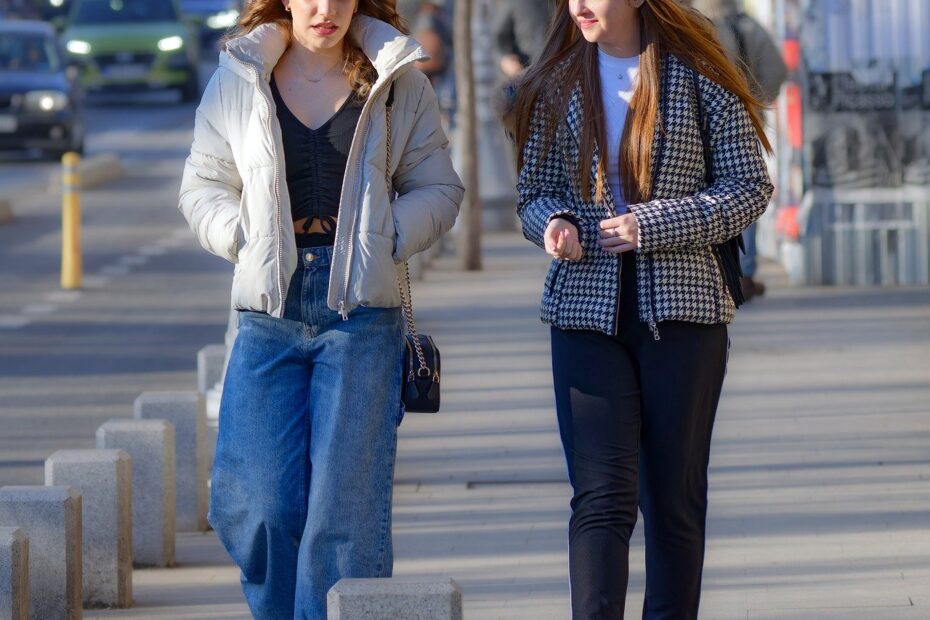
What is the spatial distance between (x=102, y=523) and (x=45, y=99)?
67.9ft

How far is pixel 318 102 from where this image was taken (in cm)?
440

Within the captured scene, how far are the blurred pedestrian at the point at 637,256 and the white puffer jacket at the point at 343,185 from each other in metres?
0.25

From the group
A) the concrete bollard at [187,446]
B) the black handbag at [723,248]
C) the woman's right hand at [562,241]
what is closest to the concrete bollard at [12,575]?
the woman's right hand at [562,241]

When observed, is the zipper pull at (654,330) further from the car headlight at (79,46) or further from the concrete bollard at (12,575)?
the car headlight at (79,46)

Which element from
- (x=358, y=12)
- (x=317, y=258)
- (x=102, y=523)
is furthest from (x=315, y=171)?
(x=102, y=523)

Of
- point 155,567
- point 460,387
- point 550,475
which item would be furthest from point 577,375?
point 460,387

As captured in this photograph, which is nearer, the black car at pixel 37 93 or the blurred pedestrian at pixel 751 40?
the blurred pedestrian at pixel 751 40

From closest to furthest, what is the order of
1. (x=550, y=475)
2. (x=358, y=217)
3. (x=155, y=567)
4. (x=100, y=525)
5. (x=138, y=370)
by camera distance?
(x=358, y=217) → (x=100, y=525) → (x=155, y=567) → (x=550, y=475) → (x=138, y=370)

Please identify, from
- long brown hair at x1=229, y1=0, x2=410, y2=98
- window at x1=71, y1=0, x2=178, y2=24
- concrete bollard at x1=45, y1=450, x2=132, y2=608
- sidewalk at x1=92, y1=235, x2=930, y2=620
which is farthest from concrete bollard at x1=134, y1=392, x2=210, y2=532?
window at x1=71, y1=0, x2=178, y2=24

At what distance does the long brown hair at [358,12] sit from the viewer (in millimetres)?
4406

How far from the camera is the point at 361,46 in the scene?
14.6ft

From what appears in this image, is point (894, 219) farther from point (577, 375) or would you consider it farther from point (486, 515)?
point (577, 375)

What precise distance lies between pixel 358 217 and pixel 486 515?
2858 mm

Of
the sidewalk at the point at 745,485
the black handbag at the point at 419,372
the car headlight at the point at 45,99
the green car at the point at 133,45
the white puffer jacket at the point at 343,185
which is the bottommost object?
the sidewalk at the point at 745,485
